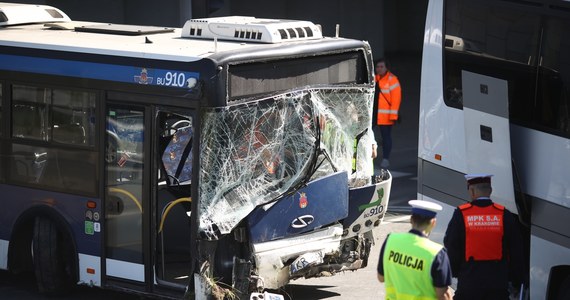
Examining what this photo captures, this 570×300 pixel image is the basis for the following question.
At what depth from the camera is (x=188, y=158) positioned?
10.8 m

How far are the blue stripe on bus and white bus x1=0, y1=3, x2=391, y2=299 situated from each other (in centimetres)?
1

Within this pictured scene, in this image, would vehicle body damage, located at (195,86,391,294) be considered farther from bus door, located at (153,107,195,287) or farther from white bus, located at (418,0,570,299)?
white bus, located at (418,0,570,299)

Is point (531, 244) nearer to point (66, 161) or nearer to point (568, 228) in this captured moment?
point (568, 228)

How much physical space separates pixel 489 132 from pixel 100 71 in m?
3.57

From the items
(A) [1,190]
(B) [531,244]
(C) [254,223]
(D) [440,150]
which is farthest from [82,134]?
(B) [531,244]

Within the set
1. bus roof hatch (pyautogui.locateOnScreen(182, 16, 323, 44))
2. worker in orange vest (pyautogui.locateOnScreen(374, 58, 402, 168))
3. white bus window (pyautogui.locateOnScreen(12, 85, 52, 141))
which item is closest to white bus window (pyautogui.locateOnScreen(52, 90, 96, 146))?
white bus window (pyautogui.locateOnScreen(12, 85, 52, 141))

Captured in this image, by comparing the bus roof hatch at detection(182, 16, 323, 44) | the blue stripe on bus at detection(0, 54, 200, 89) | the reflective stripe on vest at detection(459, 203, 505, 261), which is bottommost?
the reflective stripe on vest at detection(459, 203, 505, 261)

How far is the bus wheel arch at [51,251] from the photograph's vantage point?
11.1 meters

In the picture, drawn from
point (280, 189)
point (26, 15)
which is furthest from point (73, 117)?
point (26, 15)

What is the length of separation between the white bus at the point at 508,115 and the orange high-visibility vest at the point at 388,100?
745 centimetres

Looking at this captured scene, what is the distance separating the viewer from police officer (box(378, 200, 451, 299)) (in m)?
7.39

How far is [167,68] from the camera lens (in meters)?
9.96

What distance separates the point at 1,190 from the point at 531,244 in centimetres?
539

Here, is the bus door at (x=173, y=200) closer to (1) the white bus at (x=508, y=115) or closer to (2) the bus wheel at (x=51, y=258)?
(2) the bus wheel at (x=51, y=258)
